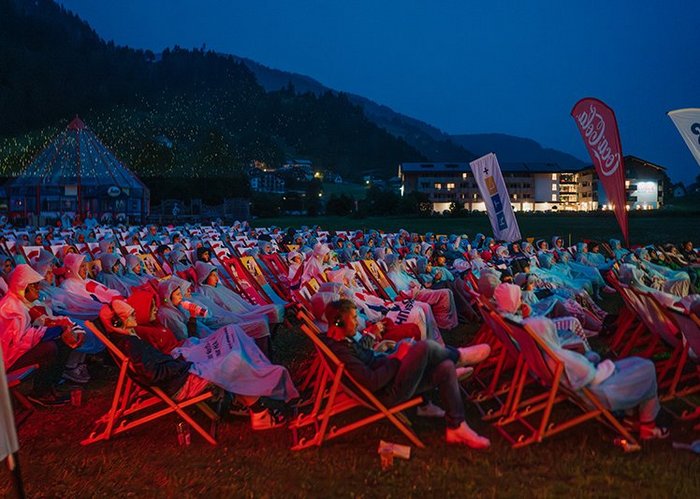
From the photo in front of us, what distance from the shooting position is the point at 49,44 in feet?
451

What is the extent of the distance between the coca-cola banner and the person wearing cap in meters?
9.41

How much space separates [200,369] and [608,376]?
295cm

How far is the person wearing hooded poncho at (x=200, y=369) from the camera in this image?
15.6 ft

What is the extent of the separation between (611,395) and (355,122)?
182715 millimetres

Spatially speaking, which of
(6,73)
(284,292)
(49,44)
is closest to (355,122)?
(49,44)

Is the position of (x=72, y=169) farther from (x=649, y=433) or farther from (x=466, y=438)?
(x=649, y=433)

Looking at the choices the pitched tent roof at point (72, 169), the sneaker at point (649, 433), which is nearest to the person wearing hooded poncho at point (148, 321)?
the sneaker at point (649, 433)

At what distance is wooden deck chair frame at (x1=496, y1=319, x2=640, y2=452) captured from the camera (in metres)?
4.28

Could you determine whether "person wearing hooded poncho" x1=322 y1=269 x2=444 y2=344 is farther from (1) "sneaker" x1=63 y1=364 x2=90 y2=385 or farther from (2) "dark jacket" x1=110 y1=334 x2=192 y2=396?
(1) "sneaker" x1=63 y1=364 x2=90 y2=385

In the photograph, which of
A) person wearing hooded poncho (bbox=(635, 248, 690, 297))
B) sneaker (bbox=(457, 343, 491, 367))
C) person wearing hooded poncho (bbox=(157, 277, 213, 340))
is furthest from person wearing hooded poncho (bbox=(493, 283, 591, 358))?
person wearing hooded poncho (bbox=(635, 248, 690, 297))

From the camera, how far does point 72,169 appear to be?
152 ft

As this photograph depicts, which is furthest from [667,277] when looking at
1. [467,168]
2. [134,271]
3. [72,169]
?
[467,168]

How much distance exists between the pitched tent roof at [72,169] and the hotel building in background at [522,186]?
167 feet

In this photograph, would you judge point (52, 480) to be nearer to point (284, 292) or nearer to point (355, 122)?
point (284, 292)
